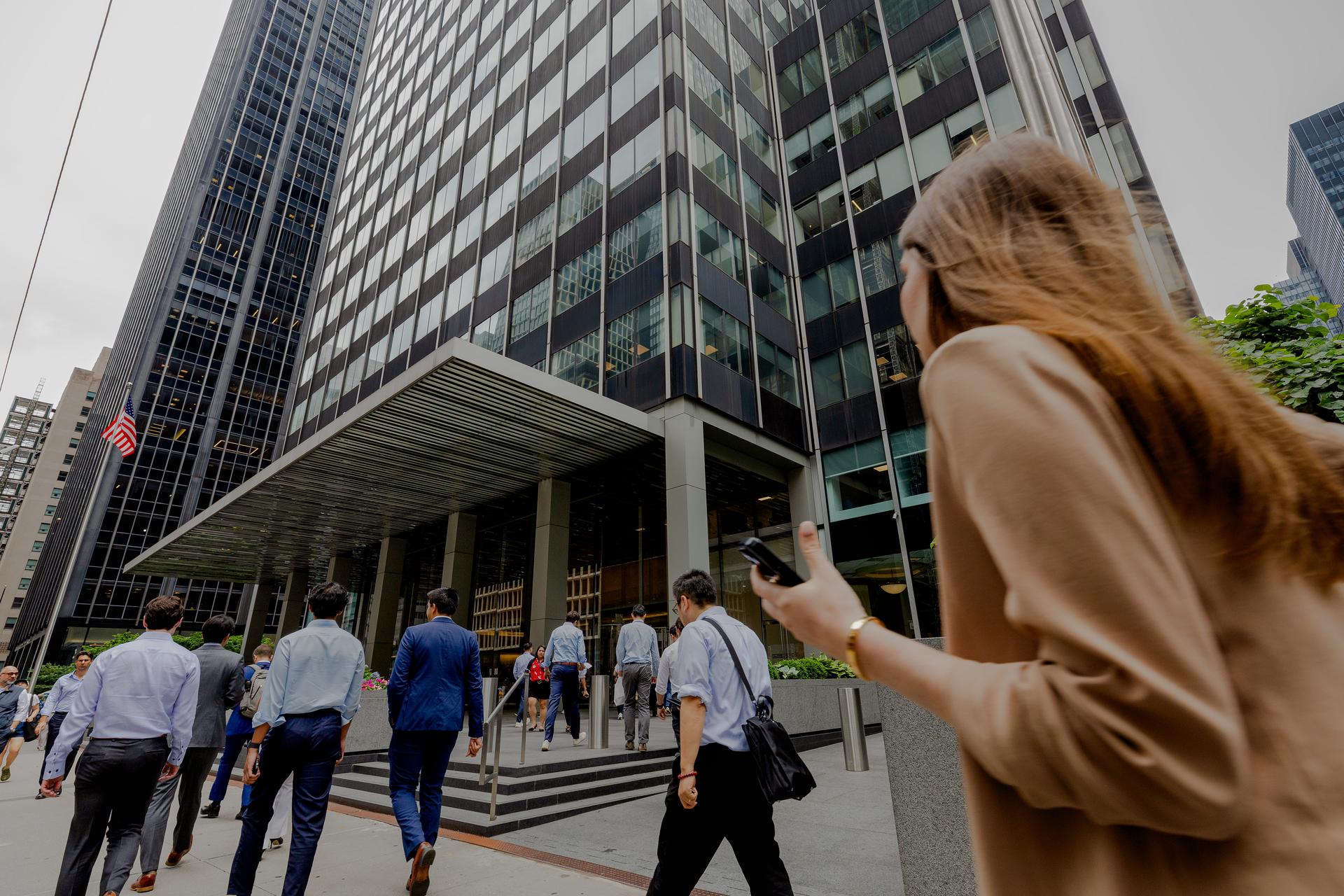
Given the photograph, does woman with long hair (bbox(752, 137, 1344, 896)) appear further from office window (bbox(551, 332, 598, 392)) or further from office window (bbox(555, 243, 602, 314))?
office window (bbox(555, 243, 602, 314))

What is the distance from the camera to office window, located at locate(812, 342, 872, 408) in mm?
19938

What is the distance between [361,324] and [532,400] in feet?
68.3

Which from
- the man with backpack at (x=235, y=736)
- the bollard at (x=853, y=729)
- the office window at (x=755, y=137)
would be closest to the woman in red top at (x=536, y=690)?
the man with backpack at (x=235, y=736)

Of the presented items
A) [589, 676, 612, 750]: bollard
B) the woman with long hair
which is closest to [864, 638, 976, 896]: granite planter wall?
the woman with long hair

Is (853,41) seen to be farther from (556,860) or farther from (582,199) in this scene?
(556,860)

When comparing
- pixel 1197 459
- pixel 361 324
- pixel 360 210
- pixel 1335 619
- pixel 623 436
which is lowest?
pixel 1335 619

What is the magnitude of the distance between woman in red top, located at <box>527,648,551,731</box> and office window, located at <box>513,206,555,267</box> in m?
13.5

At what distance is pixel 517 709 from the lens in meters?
19.3

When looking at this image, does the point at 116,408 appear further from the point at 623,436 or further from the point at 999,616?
the point at 999,616

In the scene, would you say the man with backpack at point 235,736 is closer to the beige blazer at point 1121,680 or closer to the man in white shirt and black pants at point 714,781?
the man in white shirt and black pants at point 714,781

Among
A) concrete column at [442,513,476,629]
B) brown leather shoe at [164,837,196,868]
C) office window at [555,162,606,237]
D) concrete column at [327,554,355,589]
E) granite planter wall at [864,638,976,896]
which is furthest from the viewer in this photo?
concrete column at [327,554,355,589]

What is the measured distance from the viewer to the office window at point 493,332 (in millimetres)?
22438

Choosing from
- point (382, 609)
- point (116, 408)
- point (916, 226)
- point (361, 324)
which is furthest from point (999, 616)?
point (116, 408)

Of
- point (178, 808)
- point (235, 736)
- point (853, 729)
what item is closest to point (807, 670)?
point (853, 729)
